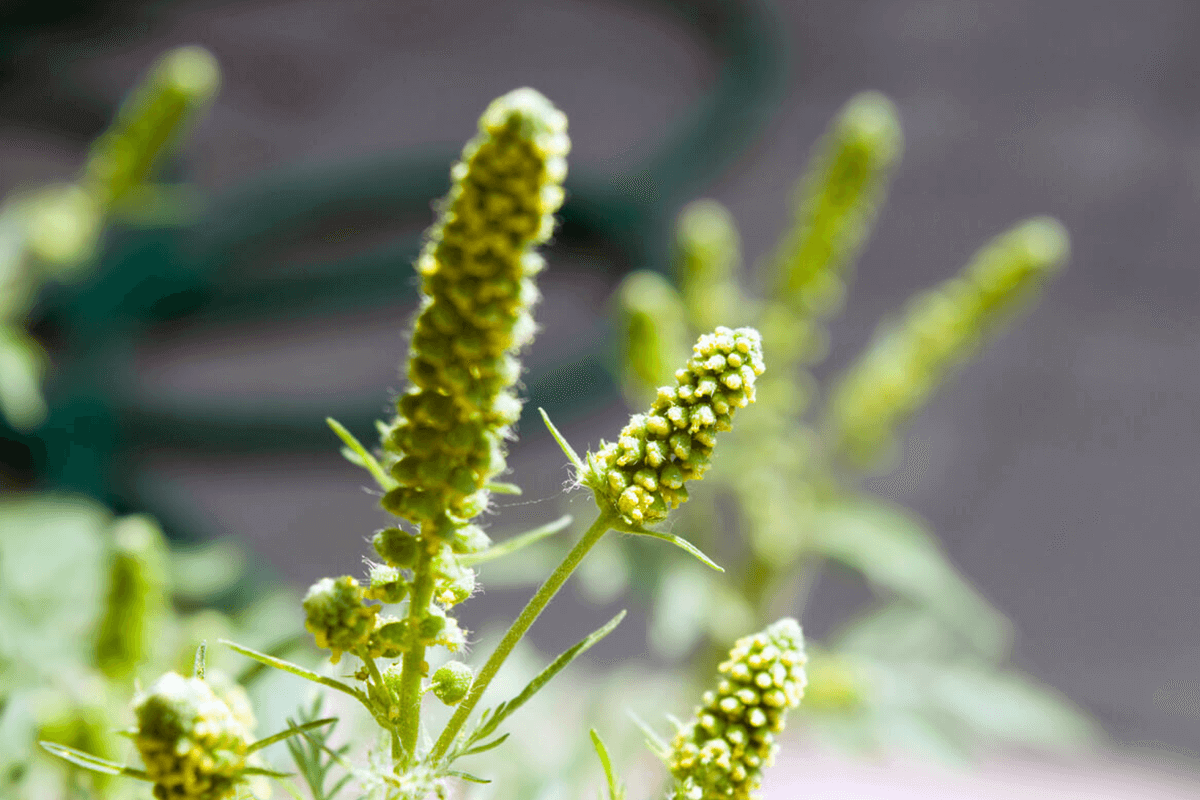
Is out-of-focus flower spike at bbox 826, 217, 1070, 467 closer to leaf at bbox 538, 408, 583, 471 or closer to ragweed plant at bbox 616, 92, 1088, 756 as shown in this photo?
ragweed plant at bbox 616, 92, 1088, 756

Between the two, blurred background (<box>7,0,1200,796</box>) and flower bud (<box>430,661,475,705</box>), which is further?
blurred background (<box>7,0,1200,796</box>)

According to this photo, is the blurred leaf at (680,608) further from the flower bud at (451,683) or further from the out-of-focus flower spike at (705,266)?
the flower bud at (451,683)

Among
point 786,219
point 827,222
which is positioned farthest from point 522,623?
point 786,219

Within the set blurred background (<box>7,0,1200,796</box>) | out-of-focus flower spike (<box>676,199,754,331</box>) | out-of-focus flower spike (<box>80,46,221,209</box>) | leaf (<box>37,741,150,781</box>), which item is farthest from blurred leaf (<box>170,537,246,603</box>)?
blurred background (<box>7,0,1200,796</box>)

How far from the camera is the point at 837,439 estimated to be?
938 millimetres

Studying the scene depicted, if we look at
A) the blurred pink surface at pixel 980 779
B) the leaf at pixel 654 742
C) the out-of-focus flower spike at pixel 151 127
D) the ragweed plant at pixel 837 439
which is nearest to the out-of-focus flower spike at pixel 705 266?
the ragweed plant at pixel 837 439

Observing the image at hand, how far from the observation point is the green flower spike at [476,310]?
202 mm

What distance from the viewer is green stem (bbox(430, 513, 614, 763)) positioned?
254 mm

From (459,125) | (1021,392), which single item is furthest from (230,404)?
(1021,392)

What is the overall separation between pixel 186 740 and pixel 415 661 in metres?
0.06

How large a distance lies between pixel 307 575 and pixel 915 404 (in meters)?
1.19

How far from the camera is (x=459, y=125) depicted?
1948 mm

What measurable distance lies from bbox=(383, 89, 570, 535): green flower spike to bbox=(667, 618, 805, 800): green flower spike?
0.09 m

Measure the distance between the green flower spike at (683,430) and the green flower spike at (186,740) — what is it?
11 centimetres
